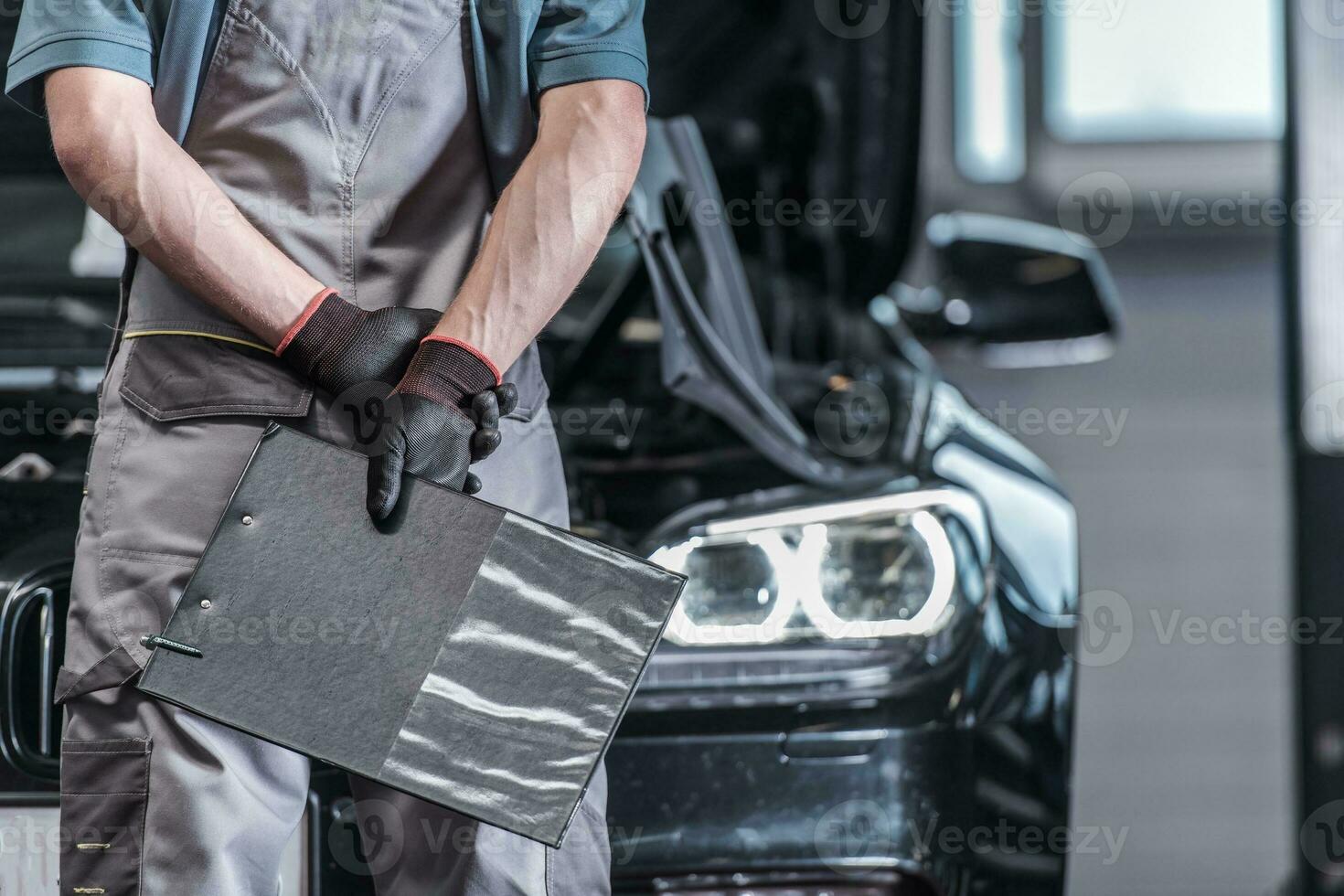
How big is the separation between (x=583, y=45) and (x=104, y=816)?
0.71m

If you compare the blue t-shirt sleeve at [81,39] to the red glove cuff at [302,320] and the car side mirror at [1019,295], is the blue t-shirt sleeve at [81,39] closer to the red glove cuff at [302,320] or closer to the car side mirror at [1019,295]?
the red glove cuff at [302,320]

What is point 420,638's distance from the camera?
87 centimetres

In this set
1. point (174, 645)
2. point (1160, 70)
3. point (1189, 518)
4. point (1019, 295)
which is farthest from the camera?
point (1160, 70)

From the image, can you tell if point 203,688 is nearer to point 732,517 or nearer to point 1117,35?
point 732,517

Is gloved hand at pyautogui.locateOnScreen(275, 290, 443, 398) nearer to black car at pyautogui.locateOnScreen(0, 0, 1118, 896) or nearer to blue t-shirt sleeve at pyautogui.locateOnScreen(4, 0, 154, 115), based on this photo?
blue t-shirt sleeve at pyautogui.locateOnScreen(4, 0, 154, 115)

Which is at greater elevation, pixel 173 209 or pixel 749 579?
pixel 173 209

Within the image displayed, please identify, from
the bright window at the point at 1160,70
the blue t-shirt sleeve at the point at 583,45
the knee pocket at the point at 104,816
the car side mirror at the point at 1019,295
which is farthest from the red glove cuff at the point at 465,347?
the bright window at the point at 1160,70

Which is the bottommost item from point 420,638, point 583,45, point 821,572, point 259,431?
point 821,572

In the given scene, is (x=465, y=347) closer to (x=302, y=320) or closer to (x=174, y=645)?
(x=302, y=320)

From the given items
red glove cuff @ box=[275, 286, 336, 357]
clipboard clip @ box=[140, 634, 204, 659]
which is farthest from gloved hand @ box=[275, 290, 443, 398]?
clipboard clip @ box=[140, 634, 204, 659]

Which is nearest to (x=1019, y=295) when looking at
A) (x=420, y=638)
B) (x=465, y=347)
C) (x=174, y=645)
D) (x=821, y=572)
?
(x=821, y=572)

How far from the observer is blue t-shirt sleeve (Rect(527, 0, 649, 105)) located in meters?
1.04

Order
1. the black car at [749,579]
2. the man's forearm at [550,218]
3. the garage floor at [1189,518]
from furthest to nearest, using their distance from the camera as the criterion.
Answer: the garage floor at [1189,518] → the black car at [749,579] → the man's forearm at [550,218]

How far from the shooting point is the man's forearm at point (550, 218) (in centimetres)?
96
